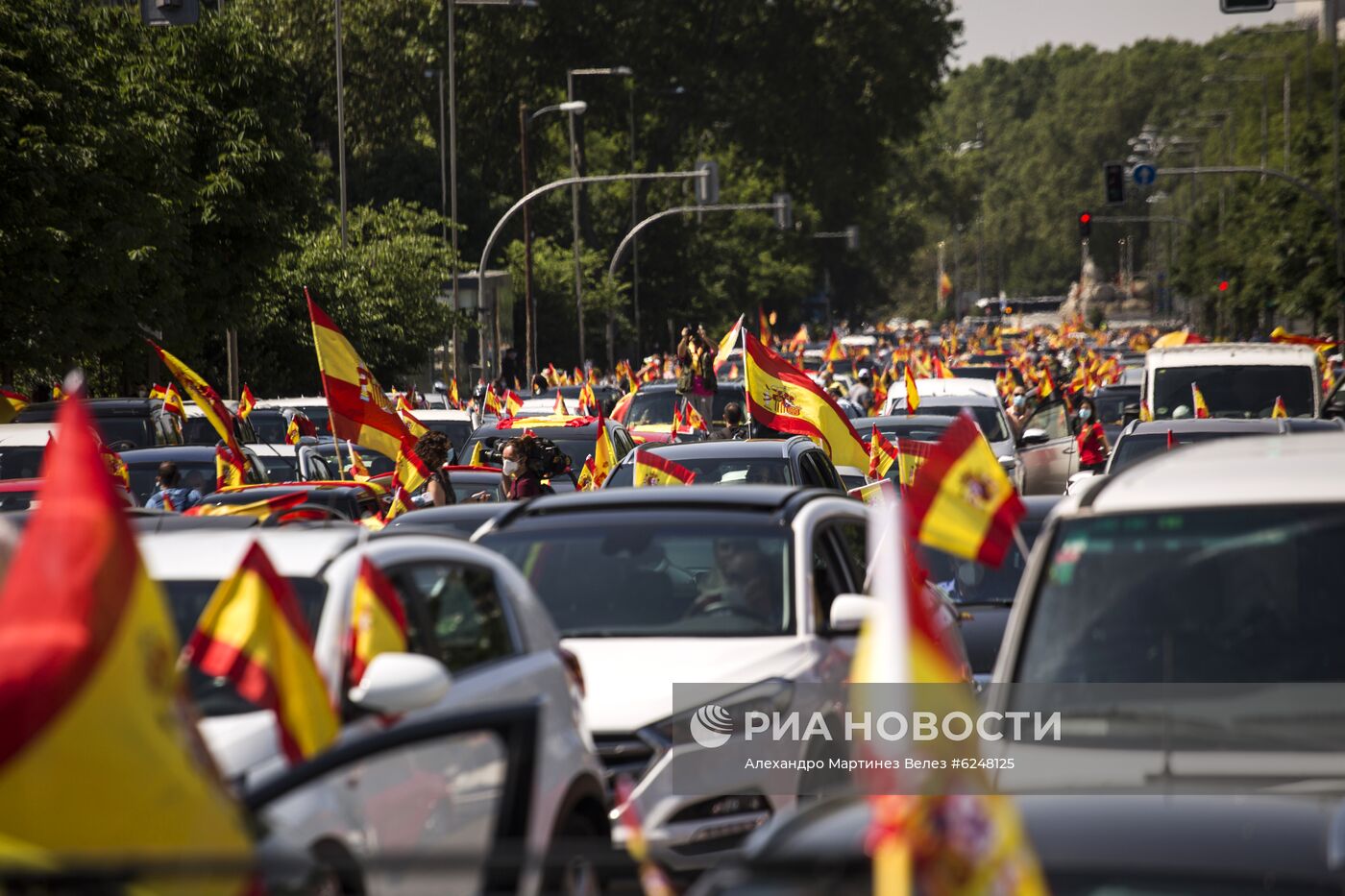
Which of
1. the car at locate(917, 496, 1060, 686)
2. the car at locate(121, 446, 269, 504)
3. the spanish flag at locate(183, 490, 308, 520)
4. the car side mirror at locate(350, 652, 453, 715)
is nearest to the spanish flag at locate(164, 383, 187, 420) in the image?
the car at locate(121, 446, 269, 504)

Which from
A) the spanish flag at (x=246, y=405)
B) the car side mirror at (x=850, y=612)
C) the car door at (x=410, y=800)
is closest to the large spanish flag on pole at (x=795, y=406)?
the spanish flag at (x=246, y=405)

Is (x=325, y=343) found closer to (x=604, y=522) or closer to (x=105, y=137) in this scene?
(x=604, y=522)

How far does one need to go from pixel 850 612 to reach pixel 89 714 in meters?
4.57

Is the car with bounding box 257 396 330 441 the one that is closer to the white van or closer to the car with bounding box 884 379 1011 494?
the car with bounding box 884 379 1011 494

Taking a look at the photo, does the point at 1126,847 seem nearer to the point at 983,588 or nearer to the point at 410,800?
the point at 410,800

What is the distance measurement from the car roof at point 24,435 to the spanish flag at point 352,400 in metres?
2.75

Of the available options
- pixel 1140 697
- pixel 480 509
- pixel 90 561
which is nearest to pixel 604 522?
pixel 480 509

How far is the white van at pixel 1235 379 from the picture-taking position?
864 inches

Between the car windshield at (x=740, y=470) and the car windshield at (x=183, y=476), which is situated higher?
the car windshield at (x=740, y=470)

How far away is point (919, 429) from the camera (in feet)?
73.4

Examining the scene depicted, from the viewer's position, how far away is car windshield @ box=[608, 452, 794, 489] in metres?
14.4

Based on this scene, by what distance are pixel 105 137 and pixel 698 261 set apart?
173 feet

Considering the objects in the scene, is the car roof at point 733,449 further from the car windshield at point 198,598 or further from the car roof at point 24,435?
the car windshield at point 198,598
